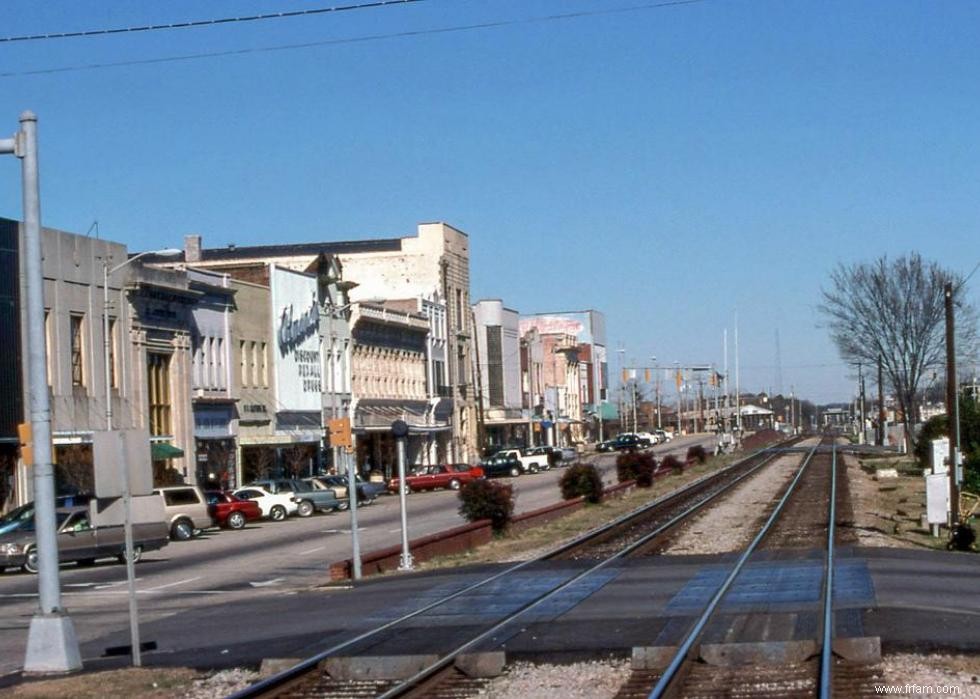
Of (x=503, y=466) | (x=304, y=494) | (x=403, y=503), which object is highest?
(x=403, y=503)

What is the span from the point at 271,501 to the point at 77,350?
842 cm

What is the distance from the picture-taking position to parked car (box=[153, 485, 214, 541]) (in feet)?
142

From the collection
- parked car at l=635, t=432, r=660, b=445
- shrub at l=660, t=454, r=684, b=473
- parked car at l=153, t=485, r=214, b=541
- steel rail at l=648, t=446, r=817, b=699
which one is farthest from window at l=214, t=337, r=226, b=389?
parked car at l=635, t=432, r=660, b=445

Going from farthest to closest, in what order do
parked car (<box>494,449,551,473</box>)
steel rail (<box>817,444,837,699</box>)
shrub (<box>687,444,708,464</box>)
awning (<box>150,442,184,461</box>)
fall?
parked car (<box>494,449,551,473</box>) < shrub (<box>687,444,708,464</box>) < awning (<box>150,442,184,461</box>) < steel rail (<box>817,444,837,699</box>)

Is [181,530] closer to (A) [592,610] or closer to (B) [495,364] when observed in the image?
(A) [592,610]

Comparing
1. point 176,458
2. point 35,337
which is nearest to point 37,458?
point 35,337

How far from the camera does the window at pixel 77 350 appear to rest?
167 feet

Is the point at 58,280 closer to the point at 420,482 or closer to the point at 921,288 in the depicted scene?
the point at 420,482

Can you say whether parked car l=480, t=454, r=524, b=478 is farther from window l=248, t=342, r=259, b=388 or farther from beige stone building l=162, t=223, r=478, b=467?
window l=248, t=342, r=259, b=388

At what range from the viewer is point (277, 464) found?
67.6 meters

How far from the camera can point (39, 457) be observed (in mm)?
16047

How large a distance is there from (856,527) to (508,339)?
289 ft

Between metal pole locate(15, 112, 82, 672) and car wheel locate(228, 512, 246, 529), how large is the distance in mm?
32643

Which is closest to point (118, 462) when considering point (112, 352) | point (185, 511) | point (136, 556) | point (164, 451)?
point (136, 556)
